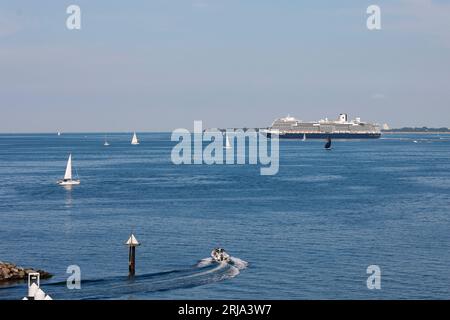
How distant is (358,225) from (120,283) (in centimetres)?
2924

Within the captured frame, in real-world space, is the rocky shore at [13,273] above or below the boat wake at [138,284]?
above

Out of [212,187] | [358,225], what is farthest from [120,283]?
[212,187]

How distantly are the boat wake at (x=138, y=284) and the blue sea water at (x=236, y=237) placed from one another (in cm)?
7

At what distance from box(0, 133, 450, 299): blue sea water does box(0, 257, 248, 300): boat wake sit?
2.6 inches

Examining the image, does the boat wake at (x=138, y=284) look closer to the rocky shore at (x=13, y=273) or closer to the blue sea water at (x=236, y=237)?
the blue sea water at (x=236, y=237)

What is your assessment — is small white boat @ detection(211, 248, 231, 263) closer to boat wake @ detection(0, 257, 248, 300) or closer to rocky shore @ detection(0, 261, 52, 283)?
boat wake @ detection(0, 257, 248, 300)

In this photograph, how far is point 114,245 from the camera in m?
51.3

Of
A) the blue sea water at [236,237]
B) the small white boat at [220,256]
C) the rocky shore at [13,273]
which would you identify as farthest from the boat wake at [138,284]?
the rocky shore at [13,273]

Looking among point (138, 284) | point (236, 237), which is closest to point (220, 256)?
point (138, 284)

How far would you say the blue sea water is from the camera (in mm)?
37312

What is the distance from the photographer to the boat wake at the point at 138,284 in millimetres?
35250

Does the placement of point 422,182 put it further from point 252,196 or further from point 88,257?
point 88,257

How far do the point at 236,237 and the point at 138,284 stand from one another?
17.7 meters
